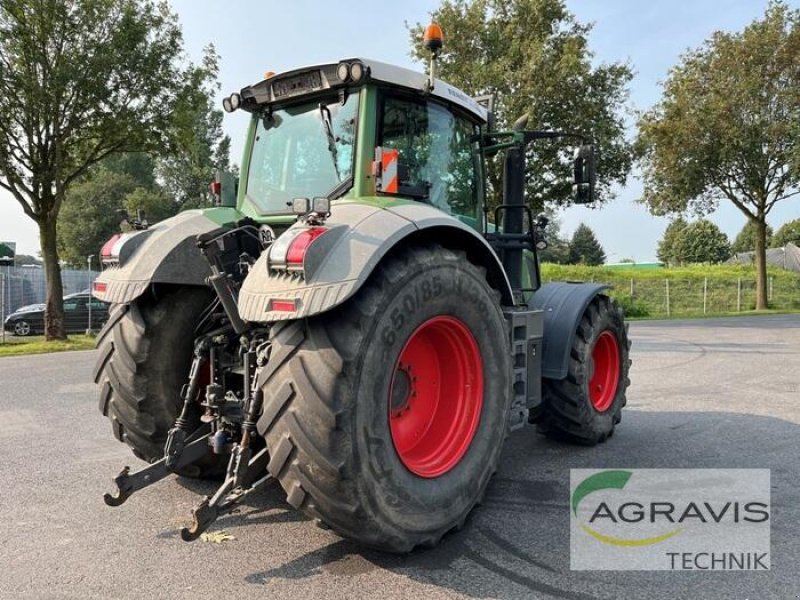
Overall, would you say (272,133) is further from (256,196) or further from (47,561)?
(47,561)

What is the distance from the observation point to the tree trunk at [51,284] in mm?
14945

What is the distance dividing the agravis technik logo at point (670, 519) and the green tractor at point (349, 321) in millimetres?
664

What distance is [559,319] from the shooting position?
16.1 ft

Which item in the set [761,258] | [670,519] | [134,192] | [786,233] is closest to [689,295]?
[761,258]

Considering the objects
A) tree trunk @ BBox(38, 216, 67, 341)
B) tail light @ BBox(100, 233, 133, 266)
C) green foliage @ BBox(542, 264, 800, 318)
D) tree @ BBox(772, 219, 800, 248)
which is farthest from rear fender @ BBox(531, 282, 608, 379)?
tree @ BBox(772, 219, 800, 248)

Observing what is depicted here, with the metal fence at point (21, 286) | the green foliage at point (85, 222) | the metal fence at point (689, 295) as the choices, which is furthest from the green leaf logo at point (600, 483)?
the green foliage at point (85, 222)

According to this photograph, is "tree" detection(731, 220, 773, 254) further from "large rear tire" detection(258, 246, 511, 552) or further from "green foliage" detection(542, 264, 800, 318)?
"large rear tire" detection(258, 246, 511, 552)

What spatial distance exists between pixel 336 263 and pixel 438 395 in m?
1.26

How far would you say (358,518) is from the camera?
2.76 meters

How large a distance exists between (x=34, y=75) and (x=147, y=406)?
1310 cm

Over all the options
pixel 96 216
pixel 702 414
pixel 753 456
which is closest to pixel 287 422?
pixel 753 456

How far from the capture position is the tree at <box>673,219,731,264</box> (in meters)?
69.8

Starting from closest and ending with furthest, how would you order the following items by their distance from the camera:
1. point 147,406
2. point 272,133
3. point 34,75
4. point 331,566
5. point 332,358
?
point 332,358
point 331,566
point 147,406
point 272,133
point 34,75

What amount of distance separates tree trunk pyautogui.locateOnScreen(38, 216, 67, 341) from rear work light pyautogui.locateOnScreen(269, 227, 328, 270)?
14354mm
